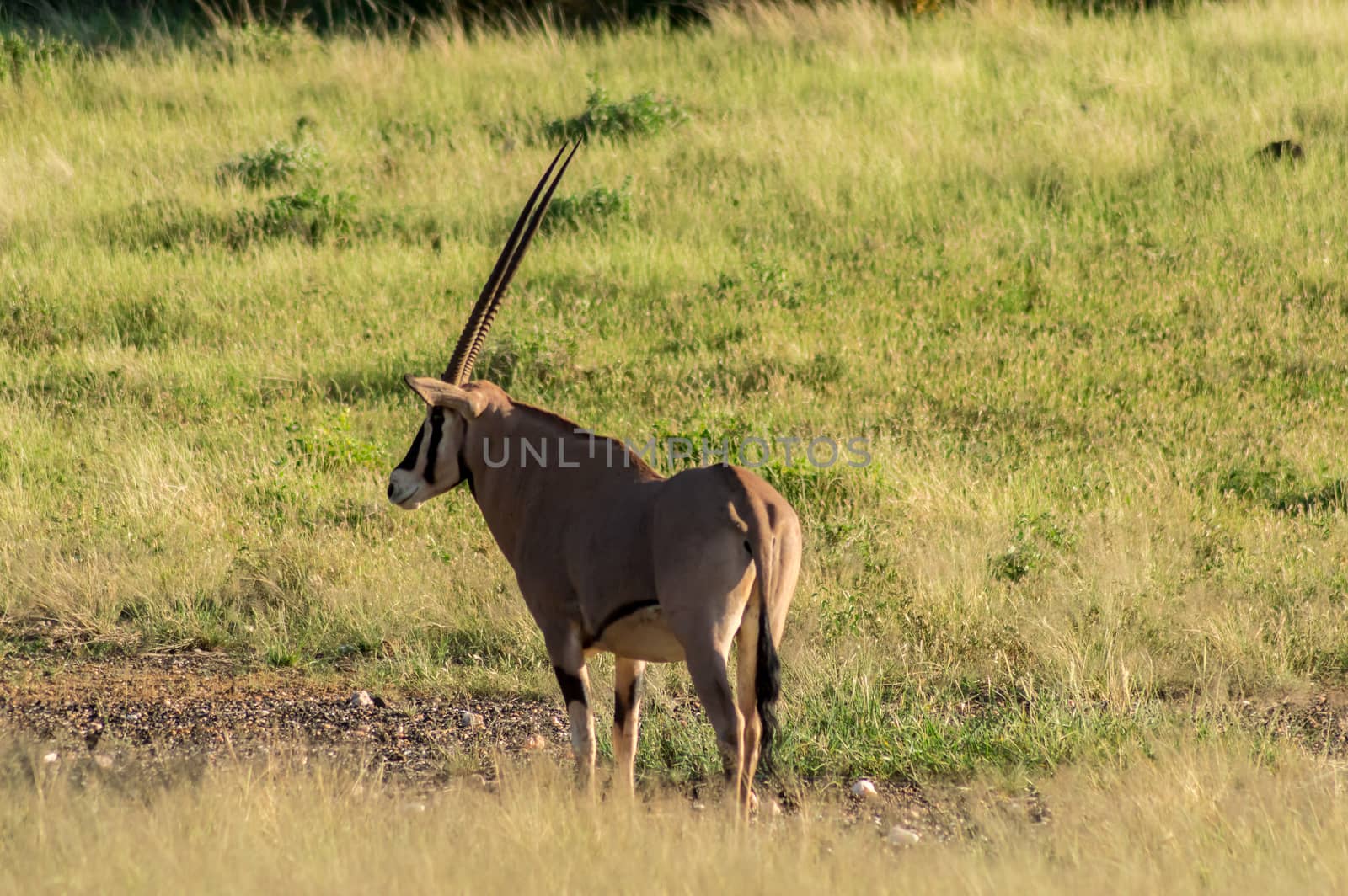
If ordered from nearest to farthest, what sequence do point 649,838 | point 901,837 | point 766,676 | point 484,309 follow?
point 649,838 → point 766,676 → point 901,837 → point 484,309

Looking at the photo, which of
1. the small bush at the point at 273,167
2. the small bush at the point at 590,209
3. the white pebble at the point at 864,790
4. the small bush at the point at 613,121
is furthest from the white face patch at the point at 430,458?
the small bush at the point at 613,121

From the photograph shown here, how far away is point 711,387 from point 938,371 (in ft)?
5.52

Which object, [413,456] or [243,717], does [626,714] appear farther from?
[243,717]

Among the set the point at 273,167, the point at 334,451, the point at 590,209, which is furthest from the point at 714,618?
the point at 273,167

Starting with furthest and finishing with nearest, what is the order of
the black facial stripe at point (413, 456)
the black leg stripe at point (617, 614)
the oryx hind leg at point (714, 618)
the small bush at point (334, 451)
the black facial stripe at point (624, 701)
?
the small bush at point (334, 451)
the black facial stripe at point (413, 456)
the black facial stripe at point (624, 701)
the black leg stripe at point (617, 614)
the oryx hind leg at point (714, 618)

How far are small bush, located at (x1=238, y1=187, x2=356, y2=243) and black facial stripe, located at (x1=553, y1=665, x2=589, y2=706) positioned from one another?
9.10 metres

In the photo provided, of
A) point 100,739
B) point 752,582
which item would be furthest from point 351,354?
point 752,582

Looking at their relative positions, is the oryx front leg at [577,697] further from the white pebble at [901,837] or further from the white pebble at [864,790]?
the white pebble at [864,790]

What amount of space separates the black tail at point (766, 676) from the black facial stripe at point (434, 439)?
1430 mm

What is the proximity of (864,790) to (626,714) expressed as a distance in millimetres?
1022

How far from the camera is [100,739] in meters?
5.98

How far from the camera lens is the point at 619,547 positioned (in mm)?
4676

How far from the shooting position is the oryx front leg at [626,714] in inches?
197

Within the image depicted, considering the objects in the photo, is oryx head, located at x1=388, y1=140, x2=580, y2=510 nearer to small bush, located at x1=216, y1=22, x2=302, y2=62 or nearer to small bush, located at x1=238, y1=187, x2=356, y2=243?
small bush, located at x1=238, y1=187, x2=356, y2=243
